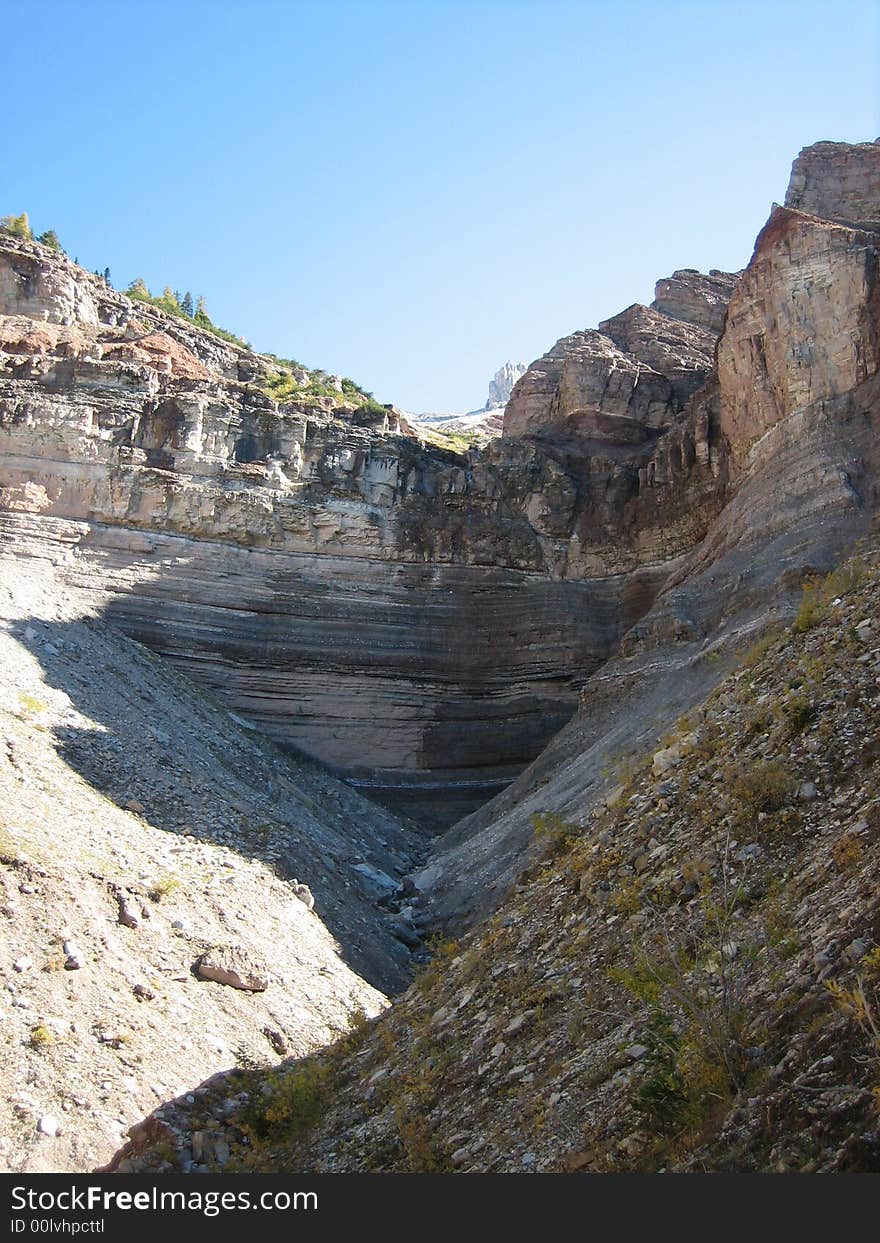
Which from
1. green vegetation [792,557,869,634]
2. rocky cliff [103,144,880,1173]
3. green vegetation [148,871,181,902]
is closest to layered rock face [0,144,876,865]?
rocky cliff [103,144,880,1173]

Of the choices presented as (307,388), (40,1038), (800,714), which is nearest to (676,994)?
(800,714)

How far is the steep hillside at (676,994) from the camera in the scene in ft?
20.1

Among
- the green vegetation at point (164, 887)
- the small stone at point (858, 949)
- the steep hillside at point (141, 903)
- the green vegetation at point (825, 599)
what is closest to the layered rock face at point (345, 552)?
the steep hillside at point (141, 903)

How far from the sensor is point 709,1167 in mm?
5812

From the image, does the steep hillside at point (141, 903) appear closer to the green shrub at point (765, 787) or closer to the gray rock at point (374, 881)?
the gray rock at point (374, 881)

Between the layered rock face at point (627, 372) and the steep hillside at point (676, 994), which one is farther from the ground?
the layered rock face at point (627, 372)

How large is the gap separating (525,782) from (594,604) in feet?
32.5

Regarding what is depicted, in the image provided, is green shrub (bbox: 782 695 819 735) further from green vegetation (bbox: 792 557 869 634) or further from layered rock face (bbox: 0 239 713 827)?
layered rock face (bbox: 0 239 713 827)

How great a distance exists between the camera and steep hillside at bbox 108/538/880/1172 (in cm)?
612

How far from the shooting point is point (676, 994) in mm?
7211

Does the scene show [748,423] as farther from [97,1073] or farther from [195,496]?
[97,1073]

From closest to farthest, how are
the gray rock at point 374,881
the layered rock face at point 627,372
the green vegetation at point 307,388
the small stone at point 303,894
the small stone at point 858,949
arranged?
1. the small stone at point 858,949
2. the small stone at point 303,894
3. the gray rock at point 374,881
4. the layered rock face at point 627,372
5. the green vegetation at point 307,388

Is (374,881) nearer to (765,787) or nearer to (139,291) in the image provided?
(765,787)

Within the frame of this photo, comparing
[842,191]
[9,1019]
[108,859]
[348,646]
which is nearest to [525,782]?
[348,646]
